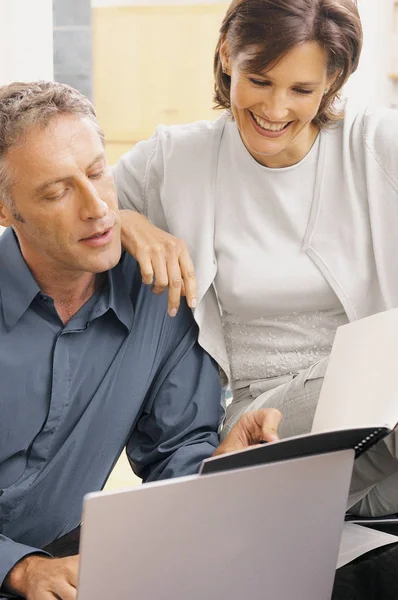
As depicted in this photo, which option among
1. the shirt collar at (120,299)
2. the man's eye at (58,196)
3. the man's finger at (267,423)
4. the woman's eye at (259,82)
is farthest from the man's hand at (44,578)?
the woman's eye at (259,82)

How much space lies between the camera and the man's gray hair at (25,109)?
1490 millimetres

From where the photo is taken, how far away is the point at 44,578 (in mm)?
1264

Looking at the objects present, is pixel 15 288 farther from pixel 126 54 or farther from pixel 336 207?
pixel 126 54

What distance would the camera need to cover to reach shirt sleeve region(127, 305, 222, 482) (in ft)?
5.28

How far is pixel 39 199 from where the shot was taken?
4.93ft

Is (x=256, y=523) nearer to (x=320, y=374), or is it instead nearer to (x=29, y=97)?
(x=320, y=374)

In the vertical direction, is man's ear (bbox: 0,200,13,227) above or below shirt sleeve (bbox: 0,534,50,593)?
above

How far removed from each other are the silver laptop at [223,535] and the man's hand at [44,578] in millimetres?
255

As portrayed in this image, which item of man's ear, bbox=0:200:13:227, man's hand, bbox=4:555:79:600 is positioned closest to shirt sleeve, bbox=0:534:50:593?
man's hand, bbox=4:555:79:600

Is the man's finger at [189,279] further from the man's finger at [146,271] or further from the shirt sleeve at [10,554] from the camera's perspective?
the shirt sleeve at [10,554]

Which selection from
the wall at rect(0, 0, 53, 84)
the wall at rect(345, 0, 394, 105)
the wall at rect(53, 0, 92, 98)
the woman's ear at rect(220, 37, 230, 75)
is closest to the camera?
the woman's ear at rect(220, 37, 230, 75)

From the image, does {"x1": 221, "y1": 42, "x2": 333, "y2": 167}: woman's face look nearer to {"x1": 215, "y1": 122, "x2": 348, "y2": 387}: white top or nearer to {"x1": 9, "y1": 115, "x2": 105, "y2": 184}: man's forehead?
{"x1": 215, "y1": 122, "x2": 348, "y2": 387}: white top

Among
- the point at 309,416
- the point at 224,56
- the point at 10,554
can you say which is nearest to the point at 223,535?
the point at 10,554

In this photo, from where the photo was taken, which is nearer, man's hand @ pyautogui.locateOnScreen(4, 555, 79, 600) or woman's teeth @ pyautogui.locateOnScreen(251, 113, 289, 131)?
man's hand @ pyautogui.locateOnScreen(4, 555, 79, 600)
